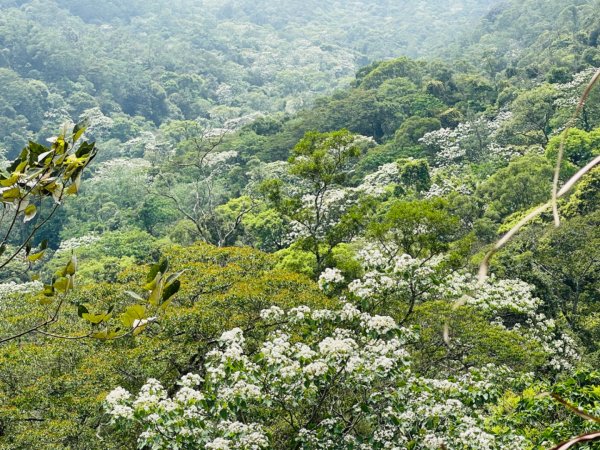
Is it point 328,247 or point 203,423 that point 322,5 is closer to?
point 328,247

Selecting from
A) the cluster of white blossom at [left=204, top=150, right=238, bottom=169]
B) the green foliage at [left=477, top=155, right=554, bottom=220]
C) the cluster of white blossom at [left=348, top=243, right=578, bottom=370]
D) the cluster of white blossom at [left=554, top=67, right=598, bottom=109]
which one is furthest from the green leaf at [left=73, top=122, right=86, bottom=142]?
the cluster of white blossom at [left=204, top=150, right=238, bottom=169]

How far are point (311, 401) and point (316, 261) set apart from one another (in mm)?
8481

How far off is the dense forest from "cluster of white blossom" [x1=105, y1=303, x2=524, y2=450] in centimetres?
3

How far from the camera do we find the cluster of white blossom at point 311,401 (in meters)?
5.98

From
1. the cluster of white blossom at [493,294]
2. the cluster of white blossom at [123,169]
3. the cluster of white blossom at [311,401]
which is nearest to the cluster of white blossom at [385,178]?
the cluster of white blossom at [493,294]

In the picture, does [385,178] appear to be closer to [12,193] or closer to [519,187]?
[519,187]

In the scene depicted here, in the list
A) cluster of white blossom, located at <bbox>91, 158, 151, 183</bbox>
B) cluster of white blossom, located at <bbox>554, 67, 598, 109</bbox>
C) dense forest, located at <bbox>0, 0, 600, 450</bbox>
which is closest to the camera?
dense forest, located at <bbox>0, 0, 600, 450</bbox>

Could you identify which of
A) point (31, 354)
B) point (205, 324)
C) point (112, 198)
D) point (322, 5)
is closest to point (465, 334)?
point (205, 324)

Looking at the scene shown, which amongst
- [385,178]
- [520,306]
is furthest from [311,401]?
[385,178]

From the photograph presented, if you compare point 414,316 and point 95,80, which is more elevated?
point 414,316

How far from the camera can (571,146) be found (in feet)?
80.4

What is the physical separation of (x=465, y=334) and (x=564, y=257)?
23.3 ft

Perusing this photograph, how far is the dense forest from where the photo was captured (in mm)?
5961

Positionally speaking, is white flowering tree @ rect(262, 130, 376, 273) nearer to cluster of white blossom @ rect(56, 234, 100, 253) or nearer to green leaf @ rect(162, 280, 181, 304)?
green leaf @ rect(162, 280, 181, 304)
